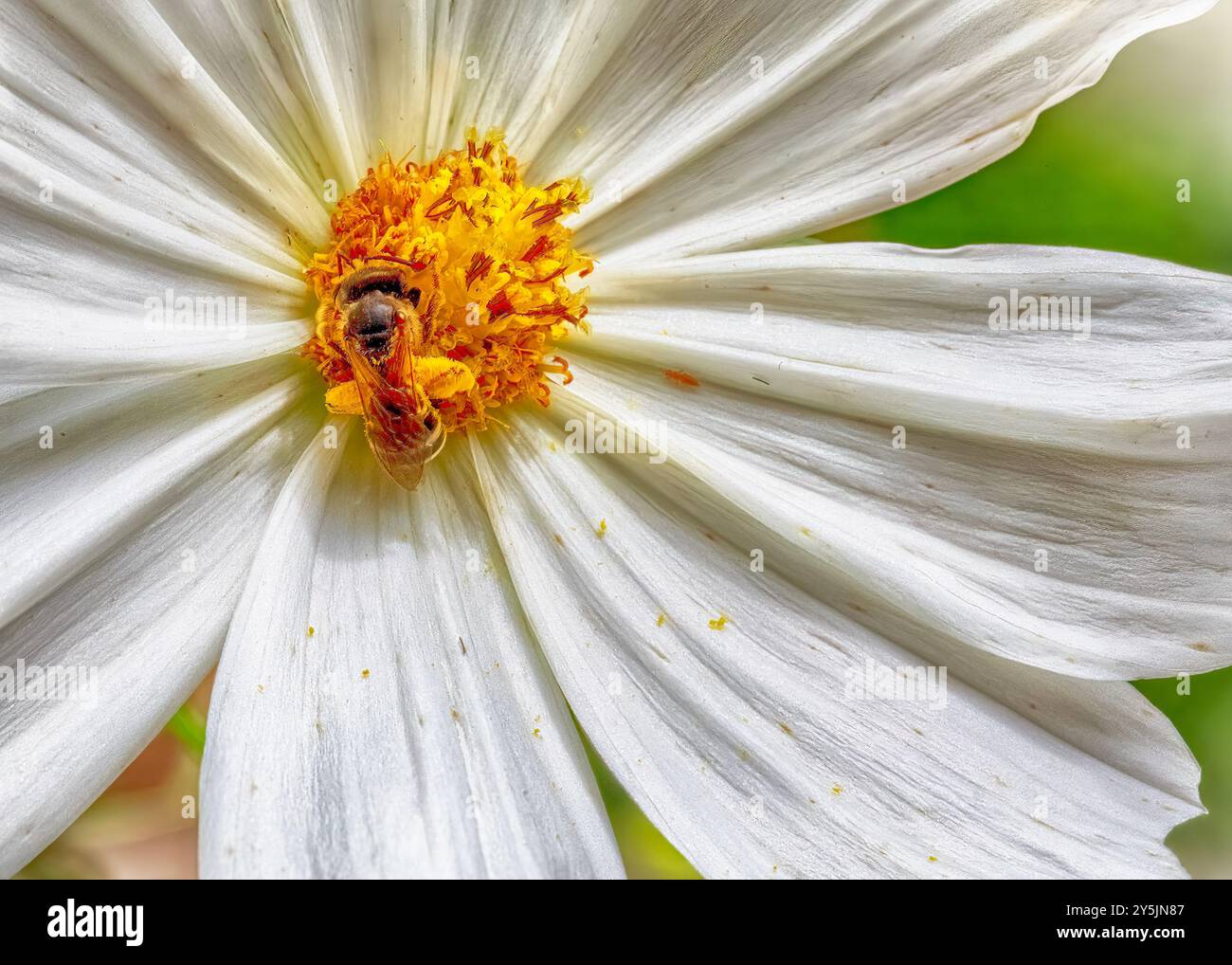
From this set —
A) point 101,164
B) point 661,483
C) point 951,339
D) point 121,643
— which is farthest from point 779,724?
point 101,164

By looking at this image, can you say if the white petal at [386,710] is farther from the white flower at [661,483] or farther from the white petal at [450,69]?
the white petal at [450,69]

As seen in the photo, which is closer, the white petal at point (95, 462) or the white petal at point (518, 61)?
the white petal at point (95, 462)

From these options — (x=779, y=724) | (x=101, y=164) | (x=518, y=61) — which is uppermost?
(x=518, y=61)

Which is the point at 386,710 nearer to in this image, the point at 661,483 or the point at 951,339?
the point at 661,483

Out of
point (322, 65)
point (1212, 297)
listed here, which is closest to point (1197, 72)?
point (1212, 297)

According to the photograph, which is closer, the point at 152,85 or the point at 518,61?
the point at 152,85

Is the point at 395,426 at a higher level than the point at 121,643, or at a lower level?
higher

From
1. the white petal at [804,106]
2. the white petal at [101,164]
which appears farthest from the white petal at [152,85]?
the white petal at [804,106]
